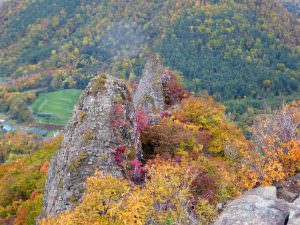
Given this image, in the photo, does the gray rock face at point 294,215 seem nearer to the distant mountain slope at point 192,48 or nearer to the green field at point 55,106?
the distant mountain slope at point 192,48

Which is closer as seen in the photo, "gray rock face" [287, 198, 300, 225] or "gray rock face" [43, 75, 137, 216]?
"gray rock face" [287, 198, 300, 225]

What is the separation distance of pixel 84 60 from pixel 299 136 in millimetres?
153094

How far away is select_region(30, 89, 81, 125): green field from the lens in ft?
428

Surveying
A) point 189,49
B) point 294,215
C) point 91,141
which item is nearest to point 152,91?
point 91,141

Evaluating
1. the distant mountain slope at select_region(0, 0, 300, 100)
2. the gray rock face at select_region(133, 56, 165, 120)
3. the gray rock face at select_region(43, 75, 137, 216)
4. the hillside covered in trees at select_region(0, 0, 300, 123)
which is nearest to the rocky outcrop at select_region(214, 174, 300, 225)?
the gray rock face at select_region(43, 75, 137, 216)

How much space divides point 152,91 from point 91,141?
64.0ft

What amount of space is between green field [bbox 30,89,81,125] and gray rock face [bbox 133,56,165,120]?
91938 mm

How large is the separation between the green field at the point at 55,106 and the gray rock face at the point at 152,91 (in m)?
91.9

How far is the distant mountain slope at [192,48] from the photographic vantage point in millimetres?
130250

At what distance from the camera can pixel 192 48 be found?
141m

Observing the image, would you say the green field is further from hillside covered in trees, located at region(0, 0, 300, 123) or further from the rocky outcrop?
the rocky outcrop

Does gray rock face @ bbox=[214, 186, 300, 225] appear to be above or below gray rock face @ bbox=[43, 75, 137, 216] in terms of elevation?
above

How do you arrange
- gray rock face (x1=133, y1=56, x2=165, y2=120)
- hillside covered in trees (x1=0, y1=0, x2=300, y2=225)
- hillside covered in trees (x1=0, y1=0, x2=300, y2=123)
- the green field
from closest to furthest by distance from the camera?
hillside covered in trees (x1=0, y1=0, x2=300, y2=225)
gray rock face (x1=133, y1=56, x2=165, y2=120)
hillside covered in trees (x1=0, y1=0, x2=300, y2=123)
the green field

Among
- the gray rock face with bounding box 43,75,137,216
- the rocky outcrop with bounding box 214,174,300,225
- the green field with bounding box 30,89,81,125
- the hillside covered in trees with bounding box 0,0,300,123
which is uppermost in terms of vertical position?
the rocky outcrop with bounding box 214,174,300,225
